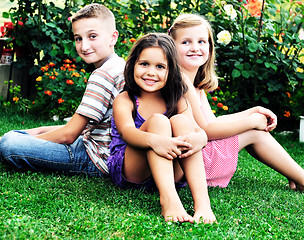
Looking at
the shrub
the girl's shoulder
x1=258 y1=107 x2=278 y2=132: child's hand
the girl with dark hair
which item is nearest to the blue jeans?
the girl with dark hair

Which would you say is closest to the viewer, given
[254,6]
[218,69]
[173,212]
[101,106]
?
[173,212]

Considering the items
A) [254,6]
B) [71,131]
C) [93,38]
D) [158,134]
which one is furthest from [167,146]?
[254,6]

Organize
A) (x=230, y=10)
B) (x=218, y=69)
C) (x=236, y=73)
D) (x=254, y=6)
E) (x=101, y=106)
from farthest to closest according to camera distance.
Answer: (x=218, y=69)
(x=254, y=6)
(x=236, y=73)
(x=230, y=10)
(x=101, y=106)

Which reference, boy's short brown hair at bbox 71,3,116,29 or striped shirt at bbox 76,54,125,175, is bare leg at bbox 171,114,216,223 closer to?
striped shirt at bbox 76,54,125,175

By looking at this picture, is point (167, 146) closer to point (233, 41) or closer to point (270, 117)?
point (270, 117)

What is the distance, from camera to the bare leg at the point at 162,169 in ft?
7.03

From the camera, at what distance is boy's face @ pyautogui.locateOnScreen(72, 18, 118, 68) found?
277cm

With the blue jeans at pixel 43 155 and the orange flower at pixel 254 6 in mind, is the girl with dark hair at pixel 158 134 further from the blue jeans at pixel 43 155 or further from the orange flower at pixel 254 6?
the orange flower at pixel 254 6

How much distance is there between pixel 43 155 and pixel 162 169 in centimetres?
92

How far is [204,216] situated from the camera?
2.17m

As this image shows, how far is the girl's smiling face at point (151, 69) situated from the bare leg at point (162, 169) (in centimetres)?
25

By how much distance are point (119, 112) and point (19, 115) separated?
281 cm

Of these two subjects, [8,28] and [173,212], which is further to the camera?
[8,28]

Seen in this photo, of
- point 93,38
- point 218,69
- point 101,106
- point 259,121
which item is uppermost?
point 93,38
